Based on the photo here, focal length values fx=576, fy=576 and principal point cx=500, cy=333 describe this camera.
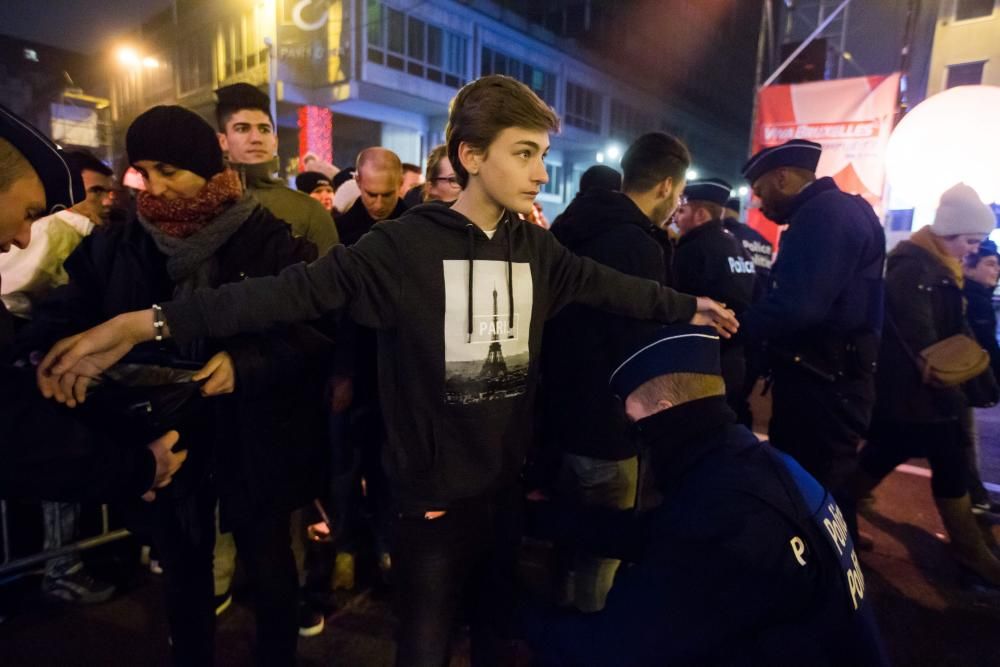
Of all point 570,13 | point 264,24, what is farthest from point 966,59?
point 264,24

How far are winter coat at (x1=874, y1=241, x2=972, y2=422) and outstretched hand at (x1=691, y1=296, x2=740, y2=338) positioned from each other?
1990 mm

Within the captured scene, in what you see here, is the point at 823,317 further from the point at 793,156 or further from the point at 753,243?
the point at 753,243

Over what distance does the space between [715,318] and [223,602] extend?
2676mm

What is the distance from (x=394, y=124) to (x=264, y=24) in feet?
22.3

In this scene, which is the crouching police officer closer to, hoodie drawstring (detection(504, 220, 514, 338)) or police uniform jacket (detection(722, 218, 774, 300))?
hoodie drawstring (detection(504, 220, 514, 338))

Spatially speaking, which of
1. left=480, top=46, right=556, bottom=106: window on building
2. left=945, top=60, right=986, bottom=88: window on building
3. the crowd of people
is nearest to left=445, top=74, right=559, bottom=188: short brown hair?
the crowd of people

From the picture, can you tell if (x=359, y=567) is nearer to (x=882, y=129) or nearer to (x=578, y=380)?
(x=578, y=380)

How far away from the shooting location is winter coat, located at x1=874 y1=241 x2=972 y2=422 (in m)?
3.39

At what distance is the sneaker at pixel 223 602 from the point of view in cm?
280

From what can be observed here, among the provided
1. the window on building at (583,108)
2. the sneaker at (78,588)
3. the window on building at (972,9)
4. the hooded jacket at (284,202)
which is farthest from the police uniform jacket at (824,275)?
the window on building at (583,108)

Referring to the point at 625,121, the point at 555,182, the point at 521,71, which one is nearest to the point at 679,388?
the point at 521,71

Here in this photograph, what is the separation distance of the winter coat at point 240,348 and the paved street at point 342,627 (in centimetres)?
110

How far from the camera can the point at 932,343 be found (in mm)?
3385

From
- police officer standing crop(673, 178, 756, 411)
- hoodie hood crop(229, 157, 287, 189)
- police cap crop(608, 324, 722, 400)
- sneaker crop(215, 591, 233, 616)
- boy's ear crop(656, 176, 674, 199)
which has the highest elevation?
hoodie hood crop(229, 157, 287, 189)
